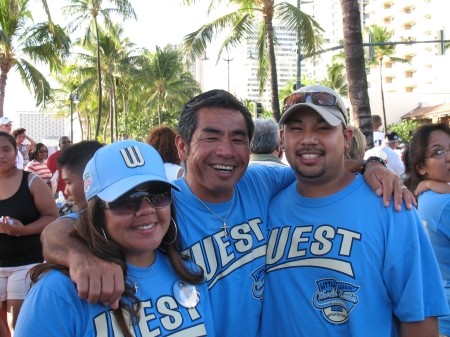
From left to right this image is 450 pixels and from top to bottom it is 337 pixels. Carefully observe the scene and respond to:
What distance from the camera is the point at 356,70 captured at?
8422 mm

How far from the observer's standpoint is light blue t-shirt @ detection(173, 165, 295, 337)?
2.27m

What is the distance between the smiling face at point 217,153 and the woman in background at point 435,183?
148cm

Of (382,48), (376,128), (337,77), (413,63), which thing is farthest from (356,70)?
(413,63)

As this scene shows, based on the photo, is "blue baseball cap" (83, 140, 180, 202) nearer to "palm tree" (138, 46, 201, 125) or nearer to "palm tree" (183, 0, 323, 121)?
"palm tree" (183, 0, 323, 121)

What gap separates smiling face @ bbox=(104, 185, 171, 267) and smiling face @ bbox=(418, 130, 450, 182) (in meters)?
2.26

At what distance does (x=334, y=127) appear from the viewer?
2348 mm

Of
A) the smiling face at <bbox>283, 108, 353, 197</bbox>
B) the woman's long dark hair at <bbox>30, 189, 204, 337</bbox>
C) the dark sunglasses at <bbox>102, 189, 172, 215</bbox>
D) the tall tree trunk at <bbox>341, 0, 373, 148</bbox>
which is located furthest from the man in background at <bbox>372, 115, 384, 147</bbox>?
the dark sunglasses at <bbox>102, 189, 172, 215</bbox>

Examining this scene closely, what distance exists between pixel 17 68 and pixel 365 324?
2267 centimetres

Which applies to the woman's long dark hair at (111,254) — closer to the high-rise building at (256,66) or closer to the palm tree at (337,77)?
the high-rise building at (256,66)

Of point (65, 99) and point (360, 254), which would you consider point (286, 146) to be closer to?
point (360, 254)

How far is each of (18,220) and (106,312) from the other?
108 inches

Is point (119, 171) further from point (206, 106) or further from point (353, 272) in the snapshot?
point (353, 272)

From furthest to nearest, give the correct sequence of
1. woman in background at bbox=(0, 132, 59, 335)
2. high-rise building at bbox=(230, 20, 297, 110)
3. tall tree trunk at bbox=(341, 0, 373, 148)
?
high-rise building at bbox=(230, 20, 297, 110)
tall tree trunk at bbox=(341, 0, 373, 148)
woman in background at bbox=(0, 132, 59, 335)

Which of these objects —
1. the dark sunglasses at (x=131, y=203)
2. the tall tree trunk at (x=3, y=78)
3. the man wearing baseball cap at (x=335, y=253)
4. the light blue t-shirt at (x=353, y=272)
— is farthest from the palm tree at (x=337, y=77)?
the dark sunglasses at (x=131, y=203)
